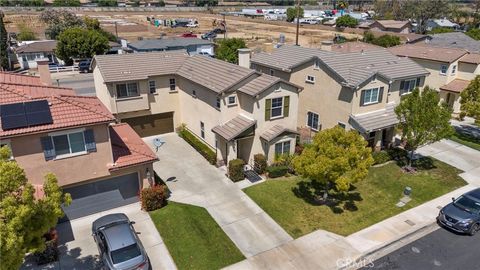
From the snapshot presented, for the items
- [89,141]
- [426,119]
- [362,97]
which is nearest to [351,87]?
[362,97]

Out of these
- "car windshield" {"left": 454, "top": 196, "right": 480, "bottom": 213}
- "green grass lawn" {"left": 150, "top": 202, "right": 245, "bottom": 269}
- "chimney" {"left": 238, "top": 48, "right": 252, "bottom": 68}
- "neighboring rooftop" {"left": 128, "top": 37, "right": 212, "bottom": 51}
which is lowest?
"green grass lawn" {"left": 150, "top": 202, "right": 245, "bottom": 269}

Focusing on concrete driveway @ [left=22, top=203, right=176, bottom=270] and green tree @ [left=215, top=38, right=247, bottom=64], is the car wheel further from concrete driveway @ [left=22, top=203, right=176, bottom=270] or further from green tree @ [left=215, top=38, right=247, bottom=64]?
green tree @ [left=215, top=38, right=247, bottom=64]

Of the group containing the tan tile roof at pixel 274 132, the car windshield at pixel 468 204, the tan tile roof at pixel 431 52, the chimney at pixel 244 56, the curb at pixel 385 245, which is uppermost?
the chimney at pixel 244 56

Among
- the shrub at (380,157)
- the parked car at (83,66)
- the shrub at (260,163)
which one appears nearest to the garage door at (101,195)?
the shrub at (260,163)

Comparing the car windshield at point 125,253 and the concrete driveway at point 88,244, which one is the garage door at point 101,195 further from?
the car windshield at point 125,253

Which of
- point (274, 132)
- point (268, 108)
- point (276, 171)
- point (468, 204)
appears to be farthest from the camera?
point (274, 132)

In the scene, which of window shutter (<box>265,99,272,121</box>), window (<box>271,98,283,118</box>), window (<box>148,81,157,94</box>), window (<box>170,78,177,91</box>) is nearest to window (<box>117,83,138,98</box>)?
window (<box>148,81,157,94</box>)

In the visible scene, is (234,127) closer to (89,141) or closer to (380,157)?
(89,141)
